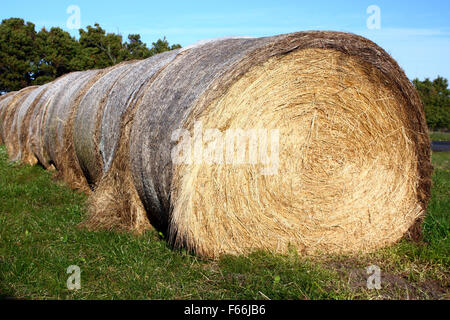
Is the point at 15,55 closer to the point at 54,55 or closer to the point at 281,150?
the point at 54,55

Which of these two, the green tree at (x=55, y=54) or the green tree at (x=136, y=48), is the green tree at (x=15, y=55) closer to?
the green tree at (x=55, y=54)

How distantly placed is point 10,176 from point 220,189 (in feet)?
22.2

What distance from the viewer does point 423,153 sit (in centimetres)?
466

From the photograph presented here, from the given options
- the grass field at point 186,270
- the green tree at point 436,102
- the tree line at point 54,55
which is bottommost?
the grass field at point 186,270

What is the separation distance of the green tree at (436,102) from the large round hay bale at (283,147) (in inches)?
1277

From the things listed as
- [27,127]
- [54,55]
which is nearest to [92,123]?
[27,127]

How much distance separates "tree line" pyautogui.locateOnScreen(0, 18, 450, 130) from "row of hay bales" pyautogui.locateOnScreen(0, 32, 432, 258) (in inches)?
1265

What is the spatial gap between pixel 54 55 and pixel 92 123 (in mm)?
32515

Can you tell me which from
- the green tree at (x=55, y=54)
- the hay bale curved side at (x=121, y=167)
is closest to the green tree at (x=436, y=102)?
the green tree at (x=55, y=54)

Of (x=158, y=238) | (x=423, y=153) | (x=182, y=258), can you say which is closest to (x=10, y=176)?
(x=158, y=238)

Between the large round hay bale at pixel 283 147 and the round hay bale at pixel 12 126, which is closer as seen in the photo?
the large round hay bale at pixel 283 147

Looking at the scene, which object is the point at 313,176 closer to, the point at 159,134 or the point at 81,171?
the point at 159,134

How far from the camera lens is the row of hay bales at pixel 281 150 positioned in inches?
150
